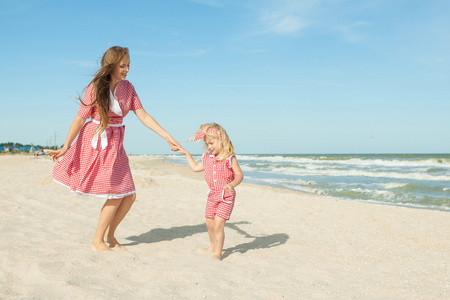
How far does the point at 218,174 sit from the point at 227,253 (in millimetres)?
876

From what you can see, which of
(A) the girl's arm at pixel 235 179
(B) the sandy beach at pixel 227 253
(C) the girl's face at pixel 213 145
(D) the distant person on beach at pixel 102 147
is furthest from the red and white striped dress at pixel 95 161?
(A) the girl's arm at pixel 235 179

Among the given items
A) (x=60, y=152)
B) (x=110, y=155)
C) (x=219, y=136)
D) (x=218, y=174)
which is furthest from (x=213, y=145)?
(x=60, y=152)

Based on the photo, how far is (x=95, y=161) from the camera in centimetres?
373

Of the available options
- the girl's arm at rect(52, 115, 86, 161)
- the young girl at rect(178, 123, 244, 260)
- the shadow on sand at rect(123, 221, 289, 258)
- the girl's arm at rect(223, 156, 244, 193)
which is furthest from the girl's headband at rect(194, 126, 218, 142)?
the shadow on sand at rect(123, 221, 289, 258)

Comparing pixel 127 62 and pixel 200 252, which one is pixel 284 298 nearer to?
pixel 200 252

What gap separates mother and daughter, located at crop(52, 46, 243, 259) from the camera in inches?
147

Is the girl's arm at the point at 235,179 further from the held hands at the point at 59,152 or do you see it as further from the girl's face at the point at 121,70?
the held hands at the point at 59,152

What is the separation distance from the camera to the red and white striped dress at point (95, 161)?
3725 millimetres

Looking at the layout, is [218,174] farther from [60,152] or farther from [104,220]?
[60,152]

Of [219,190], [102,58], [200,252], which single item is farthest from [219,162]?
[102,58]

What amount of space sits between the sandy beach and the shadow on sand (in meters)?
0.01

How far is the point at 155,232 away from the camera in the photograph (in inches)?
202

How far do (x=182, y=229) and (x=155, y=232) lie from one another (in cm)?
44

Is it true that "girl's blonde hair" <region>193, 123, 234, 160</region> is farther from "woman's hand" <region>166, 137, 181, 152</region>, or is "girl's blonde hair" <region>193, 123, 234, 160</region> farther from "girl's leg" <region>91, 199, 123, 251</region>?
"girl's leg" <region>91, 199, 123, 251</region>
